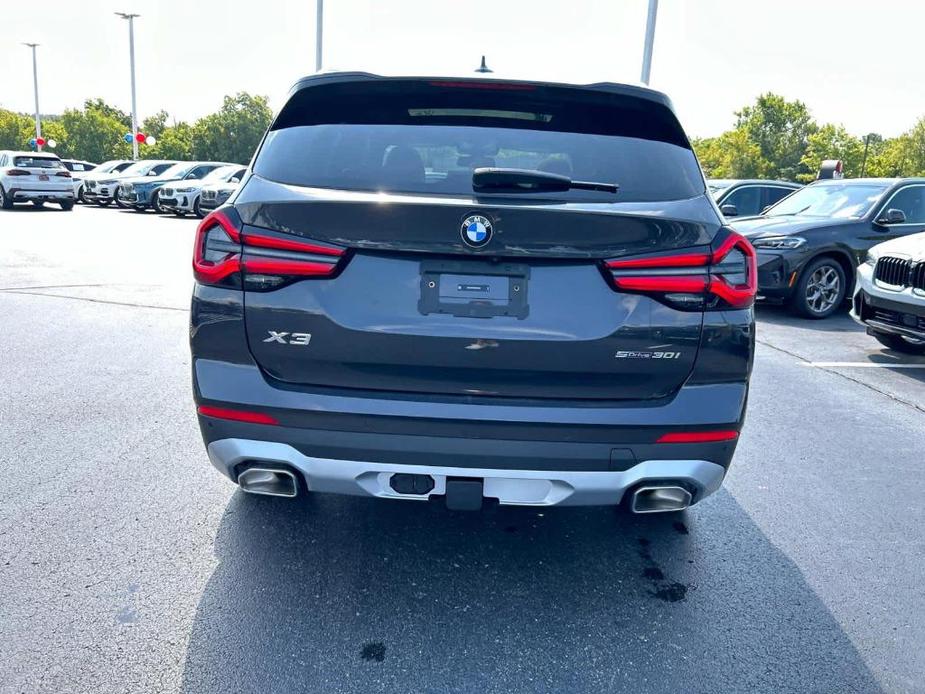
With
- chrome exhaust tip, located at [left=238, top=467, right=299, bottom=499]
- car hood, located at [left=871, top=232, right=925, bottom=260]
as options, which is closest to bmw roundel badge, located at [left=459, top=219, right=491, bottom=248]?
chrome exhaust tip, located at [left=238, top=467, right=299, bottom=499]

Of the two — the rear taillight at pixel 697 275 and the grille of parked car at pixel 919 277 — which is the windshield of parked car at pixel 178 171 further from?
the rear taillight at pixel 697 275

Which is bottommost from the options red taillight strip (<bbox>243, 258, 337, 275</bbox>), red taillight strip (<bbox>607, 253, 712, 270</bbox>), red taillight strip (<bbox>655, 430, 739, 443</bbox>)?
red taillight strip (<bbox>655, 430, 739, 443</bbox>)

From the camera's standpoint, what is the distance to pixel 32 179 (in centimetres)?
2358

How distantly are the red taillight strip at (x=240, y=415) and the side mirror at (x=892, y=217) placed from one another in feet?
29.7

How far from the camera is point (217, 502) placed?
360 centimetres

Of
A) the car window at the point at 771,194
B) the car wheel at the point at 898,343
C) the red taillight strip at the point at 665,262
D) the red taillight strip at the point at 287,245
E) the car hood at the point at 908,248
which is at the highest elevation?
the car window at the point at 771,194

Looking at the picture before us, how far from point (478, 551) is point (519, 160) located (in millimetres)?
1589

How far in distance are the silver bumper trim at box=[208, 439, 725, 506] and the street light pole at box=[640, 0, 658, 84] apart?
19.4 m

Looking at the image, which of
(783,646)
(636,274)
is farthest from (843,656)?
(636,274)

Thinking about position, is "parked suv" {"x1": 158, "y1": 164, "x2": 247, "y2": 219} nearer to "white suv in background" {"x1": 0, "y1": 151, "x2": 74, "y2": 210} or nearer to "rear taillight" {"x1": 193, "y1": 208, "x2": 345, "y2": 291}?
"white suv in background" {"x1": 0, "y1": 151, "x2": 74, "y2": 210}

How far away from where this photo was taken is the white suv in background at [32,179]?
23.5 metres

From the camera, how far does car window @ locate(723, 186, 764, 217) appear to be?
1361 cm

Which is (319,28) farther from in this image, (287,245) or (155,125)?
(155,125)

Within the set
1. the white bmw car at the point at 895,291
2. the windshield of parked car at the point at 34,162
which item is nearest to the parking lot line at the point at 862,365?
the white bmw car at the point at 895,291
